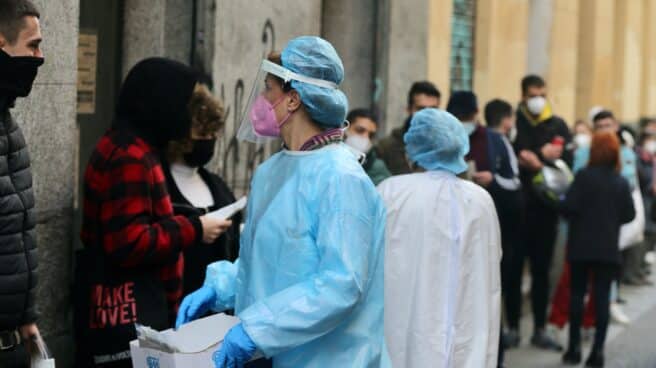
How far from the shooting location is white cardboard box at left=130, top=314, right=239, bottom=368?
4402 millimetres

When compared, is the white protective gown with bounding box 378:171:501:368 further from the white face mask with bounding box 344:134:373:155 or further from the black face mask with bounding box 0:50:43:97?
the white face mask with bounding box 344:134:373:155

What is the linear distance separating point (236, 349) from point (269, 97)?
0.85 meters

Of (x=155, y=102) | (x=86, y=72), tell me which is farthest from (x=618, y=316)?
(x=155, y=102)

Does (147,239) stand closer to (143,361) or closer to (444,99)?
(143,361)

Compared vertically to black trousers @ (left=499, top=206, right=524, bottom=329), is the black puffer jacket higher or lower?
higher

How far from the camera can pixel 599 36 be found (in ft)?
70.0

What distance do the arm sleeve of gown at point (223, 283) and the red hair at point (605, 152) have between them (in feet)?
19.7

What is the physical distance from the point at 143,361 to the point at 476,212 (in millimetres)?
2382

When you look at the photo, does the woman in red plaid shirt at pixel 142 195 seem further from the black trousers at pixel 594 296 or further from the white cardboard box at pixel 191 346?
the black trousers at pixel 594 296

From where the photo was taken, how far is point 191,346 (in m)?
4.54

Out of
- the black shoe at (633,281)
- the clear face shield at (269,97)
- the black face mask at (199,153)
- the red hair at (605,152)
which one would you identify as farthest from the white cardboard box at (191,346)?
the black shoe at (633,281)

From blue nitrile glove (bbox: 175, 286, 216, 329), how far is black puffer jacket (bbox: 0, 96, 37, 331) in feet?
1.72

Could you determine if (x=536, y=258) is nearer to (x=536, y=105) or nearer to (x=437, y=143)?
(x=536, y=105)

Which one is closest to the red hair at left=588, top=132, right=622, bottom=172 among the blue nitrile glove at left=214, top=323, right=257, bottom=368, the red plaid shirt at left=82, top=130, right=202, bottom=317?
the red plaid shirt at left=82, top=130, right=202, bottom=317
